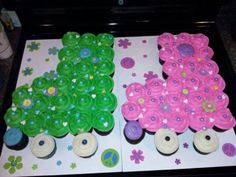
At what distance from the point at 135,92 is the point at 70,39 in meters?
0.36

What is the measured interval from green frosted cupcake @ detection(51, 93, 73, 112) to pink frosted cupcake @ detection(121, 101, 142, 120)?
197 millimetres

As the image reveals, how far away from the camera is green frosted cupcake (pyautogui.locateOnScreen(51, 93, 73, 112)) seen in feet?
3.19

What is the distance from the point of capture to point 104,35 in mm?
→ 1141

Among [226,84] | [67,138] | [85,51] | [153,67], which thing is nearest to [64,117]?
[67,138]

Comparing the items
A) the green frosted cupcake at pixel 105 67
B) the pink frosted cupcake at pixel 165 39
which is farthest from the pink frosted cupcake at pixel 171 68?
the green frosted cupcake at pixel 105 67

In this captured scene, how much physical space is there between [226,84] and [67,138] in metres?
0.64

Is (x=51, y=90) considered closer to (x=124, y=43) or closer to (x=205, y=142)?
(x=124, y=43)

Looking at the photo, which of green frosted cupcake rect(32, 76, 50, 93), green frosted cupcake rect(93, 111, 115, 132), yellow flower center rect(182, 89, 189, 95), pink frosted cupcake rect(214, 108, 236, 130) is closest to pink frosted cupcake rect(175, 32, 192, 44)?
yellow flower center rect(182, 89, 189, 95)

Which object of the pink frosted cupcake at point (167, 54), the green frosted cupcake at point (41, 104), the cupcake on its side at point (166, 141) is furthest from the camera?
the pink frosted cupcake at point (167, 54)

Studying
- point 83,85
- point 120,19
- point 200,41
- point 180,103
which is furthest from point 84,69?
point 200,41

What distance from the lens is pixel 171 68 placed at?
1.05 meters

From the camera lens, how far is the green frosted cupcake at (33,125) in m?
0.93

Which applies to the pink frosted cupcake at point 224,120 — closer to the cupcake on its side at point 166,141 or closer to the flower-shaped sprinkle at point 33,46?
the cupcake on its side at point 166,141

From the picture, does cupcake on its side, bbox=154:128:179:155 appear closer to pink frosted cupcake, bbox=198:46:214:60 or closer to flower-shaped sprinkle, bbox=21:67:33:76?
pink frosted cupcake, bbox=198:46:214:60
